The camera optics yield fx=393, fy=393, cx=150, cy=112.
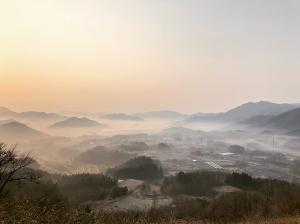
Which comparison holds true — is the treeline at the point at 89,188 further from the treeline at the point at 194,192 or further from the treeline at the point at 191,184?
the treeline at the point at 191,184

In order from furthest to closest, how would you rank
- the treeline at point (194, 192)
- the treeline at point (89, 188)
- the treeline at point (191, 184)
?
the treeline at point (191, 184) < the treeline at point (89, 188) < the treeline at point (194, 192)

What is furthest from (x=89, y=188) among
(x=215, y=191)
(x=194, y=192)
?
(x=215, y=191)

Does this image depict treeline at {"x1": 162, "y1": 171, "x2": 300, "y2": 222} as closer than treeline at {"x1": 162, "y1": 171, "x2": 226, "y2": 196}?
Yes

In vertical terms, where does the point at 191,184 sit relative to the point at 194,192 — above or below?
above

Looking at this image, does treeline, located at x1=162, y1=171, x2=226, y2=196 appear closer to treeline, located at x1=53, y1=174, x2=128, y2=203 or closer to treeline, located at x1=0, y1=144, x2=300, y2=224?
treeline, located at x1=0, y1=144, x2=300, y2=224

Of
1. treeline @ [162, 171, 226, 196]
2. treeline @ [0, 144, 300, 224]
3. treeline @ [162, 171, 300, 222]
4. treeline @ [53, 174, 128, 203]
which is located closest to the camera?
treeline @ [0, 144, 300, 224]

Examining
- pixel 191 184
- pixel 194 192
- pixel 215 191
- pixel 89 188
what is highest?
pixel 191 184

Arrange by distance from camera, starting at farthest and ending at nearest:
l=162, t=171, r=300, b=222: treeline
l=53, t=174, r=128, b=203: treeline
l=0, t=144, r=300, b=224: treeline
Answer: l=53, t=174, r=128, b=203: treeline → l=162, t=171, r=300, b=222: treeline → l=0, t=144, r=300, b=224: treeline

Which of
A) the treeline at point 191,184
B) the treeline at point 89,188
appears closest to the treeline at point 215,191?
the treeline at point 191,184

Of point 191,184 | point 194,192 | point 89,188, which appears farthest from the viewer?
point 191,184

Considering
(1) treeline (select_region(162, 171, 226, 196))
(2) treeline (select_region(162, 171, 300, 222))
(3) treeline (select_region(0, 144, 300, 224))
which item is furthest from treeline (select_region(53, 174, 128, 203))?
(1) treeline (select_region(162, 171, 226, 196))

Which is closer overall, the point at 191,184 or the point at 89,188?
the point at 89,188

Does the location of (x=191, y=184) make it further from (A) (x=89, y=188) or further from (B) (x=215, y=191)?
(A) (x=89, y=188)
